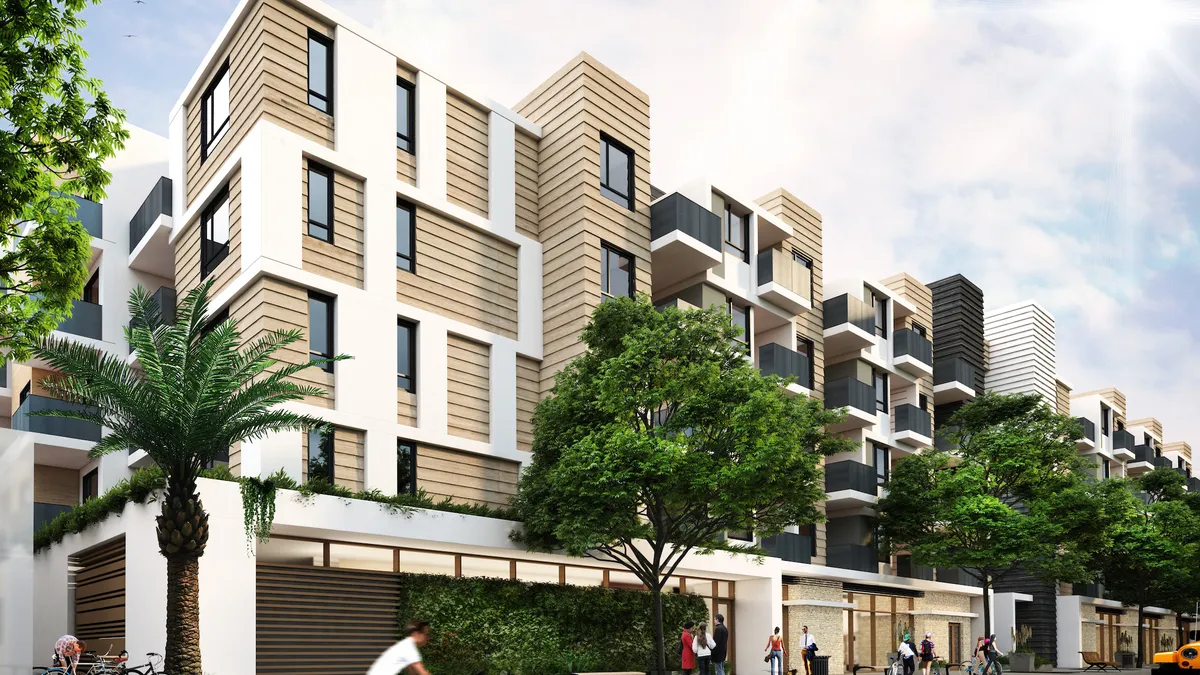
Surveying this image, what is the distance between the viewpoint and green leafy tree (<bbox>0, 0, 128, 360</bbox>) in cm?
1496

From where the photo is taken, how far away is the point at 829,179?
3984cm

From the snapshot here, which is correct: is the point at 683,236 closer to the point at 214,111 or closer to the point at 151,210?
the point at 214,111

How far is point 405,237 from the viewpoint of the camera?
27.6 metres

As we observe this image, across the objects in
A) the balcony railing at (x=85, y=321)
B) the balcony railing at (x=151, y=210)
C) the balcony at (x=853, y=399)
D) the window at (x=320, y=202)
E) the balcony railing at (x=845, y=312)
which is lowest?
the balcony at (x=853, y=399)

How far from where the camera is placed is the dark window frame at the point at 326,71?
26.0 m

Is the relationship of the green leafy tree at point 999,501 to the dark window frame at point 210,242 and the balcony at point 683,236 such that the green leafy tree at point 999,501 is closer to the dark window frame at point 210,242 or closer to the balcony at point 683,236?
the balcony at point 683,236

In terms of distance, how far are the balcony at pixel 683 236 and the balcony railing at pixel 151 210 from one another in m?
13.7

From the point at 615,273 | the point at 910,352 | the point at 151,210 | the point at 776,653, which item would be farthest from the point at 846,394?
the point at 151,210

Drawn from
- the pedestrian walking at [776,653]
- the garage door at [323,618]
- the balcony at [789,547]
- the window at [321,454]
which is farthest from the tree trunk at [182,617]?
the balcony at [789,547]

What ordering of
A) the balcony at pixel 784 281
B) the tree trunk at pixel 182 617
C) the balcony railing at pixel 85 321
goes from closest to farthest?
1. the tree trunk at pixel 182 617
2. the balcony railing at pixel 85 321
3. the balcony at pixel 784 281

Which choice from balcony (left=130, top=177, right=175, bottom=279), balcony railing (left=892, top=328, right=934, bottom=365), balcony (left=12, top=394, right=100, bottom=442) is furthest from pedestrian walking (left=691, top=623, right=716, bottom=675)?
balcony railing (left=892, top=328, right=934, bottom=365)

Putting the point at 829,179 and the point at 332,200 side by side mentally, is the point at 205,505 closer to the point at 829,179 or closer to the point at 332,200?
the point at 332,200

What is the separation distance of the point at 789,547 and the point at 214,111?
72.5 ft

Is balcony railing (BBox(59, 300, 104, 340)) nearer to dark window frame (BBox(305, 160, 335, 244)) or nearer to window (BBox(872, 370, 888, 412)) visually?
dark window frame (BBox(305, 160, 335, 244))
